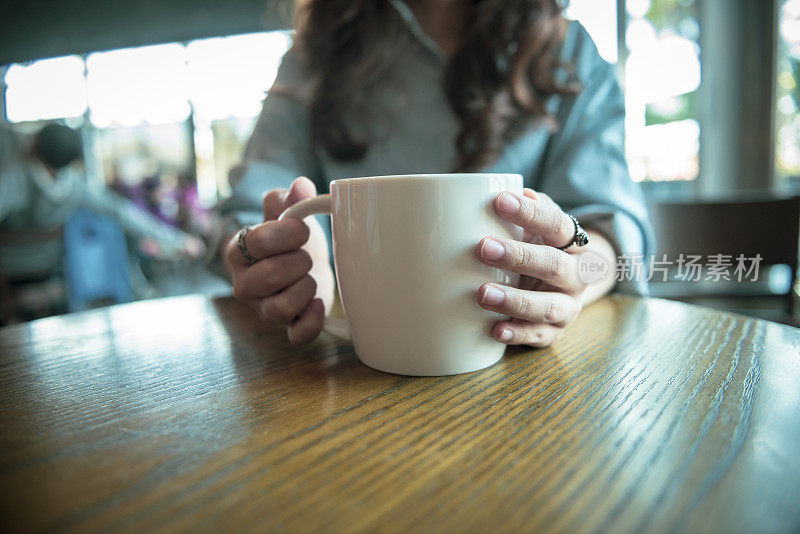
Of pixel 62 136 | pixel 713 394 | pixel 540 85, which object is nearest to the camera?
pixel 713 394

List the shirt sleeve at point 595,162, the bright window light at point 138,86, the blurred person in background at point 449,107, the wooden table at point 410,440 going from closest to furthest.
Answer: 1. the wooden table at point 410,440
2. the shirt sleeve at point 595,162
3. the blurred person in background at point 449,107
4. the bright window light at point 138,86

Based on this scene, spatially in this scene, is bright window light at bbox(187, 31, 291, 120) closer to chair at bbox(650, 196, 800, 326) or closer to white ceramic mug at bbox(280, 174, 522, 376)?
chair at bbox(650, 196, 800, 326)

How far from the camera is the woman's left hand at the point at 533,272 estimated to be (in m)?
0.31

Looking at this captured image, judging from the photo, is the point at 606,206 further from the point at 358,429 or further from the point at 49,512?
the point at 49,512

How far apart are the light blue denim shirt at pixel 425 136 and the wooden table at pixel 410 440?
0.36 metres

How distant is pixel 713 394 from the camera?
28cm

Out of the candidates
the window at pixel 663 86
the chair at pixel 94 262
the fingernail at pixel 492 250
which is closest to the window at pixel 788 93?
the window at pixel 663 86

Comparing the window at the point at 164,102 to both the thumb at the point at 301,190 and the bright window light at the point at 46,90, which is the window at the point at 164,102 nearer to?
the bright window light at the point at 46,90

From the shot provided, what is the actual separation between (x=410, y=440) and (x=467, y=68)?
714 mm

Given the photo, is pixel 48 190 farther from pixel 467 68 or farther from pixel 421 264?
pixel 421 264

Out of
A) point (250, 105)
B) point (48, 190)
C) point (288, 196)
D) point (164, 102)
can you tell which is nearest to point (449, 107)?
point (288, 196)

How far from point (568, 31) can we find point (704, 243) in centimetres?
49

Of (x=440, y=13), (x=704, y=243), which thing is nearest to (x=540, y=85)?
(x=440, y=13)

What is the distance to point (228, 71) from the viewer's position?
4.40 metres
